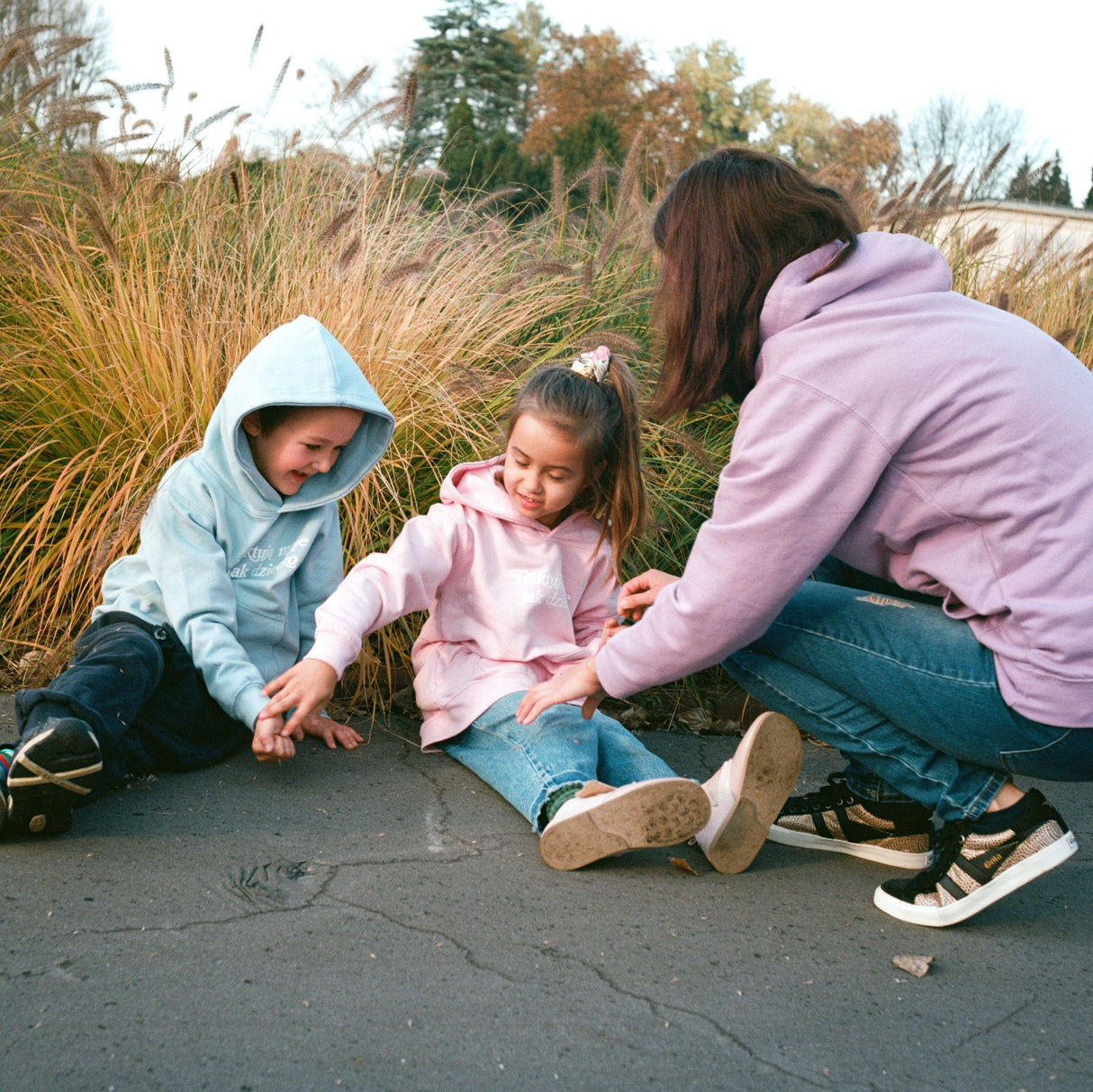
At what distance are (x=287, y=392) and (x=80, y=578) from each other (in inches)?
36.5

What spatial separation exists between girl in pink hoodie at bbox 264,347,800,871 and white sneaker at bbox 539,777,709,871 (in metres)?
0.01

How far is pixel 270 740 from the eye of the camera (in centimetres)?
218

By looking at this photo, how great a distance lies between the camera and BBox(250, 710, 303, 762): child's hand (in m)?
2.18

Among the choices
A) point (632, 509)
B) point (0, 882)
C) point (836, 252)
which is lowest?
point (0, 882)

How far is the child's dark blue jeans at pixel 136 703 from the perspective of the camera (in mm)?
2020

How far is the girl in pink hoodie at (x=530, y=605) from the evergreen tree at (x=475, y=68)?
2504 cm

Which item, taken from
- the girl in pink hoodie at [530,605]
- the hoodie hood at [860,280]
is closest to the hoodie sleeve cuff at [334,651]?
the girl in pink hoodie at [530,605]

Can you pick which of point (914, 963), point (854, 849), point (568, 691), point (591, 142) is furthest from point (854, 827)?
point (591, 142)

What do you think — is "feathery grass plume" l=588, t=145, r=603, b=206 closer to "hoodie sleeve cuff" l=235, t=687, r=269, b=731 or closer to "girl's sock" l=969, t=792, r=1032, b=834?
"hoodie sleeve cuff" l=235, t=687, r=269, b=731

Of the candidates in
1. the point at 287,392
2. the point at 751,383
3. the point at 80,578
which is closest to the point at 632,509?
the point at 751,383

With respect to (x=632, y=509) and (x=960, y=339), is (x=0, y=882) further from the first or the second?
(x=960, y=339)

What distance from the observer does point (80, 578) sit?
9.78ft

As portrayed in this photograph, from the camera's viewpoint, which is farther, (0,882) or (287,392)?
(287,392)

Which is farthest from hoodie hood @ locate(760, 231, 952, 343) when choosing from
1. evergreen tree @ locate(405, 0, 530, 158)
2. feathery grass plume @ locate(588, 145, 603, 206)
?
evergreen tree @ locate(405, 0, 530, 158)
